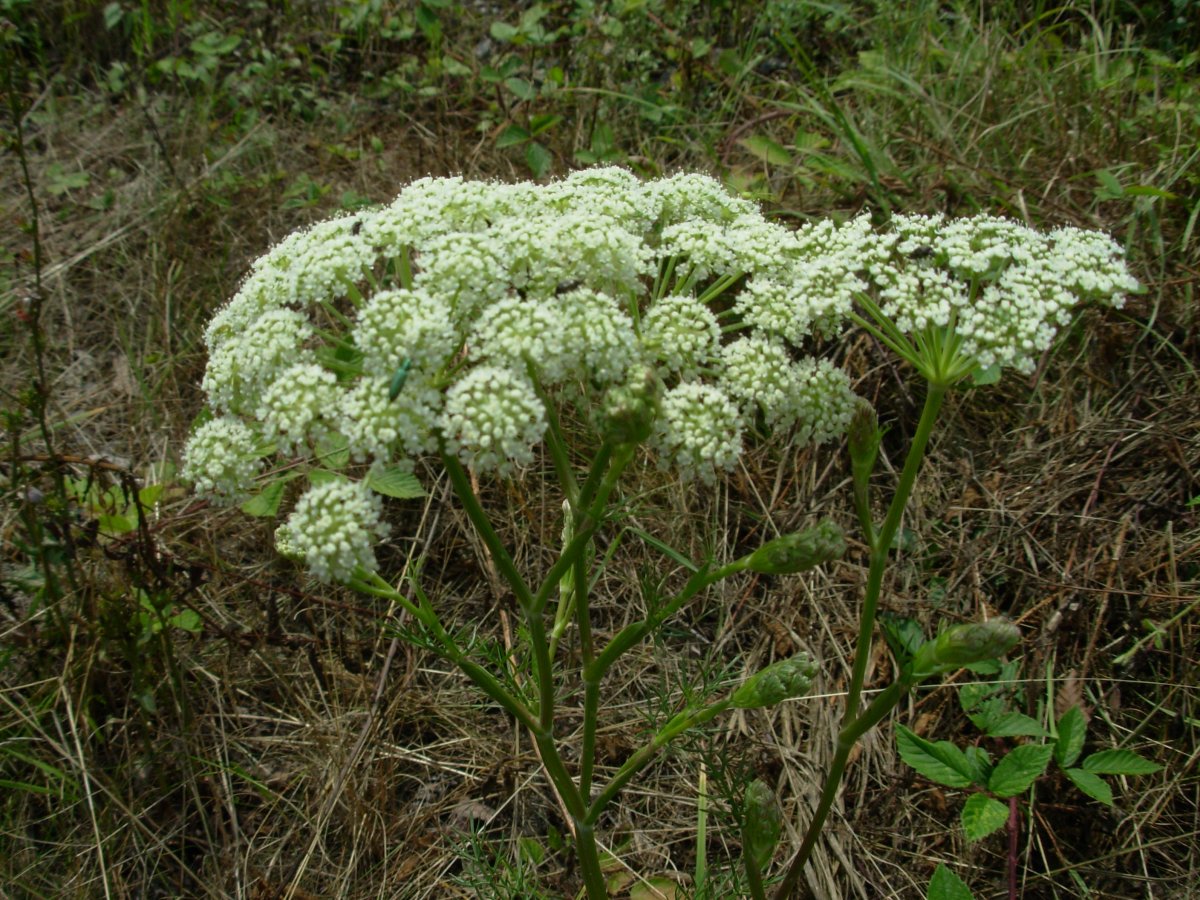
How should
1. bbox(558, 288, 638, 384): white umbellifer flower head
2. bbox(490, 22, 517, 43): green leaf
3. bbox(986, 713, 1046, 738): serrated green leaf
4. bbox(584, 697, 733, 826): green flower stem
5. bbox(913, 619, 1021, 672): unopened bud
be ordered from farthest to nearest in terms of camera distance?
bbox(490, 22, 517, 43): green leaf → bbox(986, 713, 1046, 738): serrated green leaf → bbox(584, 697, 733, 826): green flower stem → bbox(913, 619, 1021, 672): unopened bud → bbox(558, 288, 638, 384): white umbellifer flower head

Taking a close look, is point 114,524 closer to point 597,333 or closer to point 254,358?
point 254,358

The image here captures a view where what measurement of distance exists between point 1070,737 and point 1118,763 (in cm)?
16

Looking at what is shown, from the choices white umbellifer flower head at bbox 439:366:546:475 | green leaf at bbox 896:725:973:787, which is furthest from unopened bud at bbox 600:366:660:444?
green leaf at bbox 896:725:973:787

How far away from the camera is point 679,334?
2.31 metres

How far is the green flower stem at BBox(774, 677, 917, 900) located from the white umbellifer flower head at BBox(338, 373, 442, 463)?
1.33 m

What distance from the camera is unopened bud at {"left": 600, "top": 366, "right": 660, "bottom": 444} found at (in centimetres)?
200

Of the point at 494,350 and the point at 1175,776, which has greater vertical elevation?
the point at 494,350

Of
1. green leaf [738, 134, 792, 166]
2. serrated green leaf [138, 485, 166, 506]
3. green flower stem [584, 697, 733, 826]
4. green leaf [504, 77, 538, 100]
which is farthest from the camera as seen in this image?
green leaf [504, 77, 538, 100]

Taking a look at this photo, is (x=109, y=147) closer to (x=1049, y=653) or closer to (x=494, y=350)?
(x=494, y=350)

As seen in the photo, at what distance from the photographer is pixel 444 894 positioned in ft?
11.1

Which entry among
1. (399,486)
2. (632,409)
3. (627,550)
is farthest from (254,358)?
(627,550)

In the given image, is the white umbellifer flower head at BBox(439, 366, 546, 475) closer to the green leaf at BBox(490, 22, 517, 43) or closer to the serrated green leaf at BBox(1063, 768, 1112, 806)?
the serrated green leaf at BBox(1063, 768, 1112, 806)

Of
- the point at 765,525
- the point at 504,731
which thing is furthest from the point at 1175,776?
the point at 504,731

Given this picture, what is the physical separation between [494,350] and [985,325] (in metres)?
1.20
